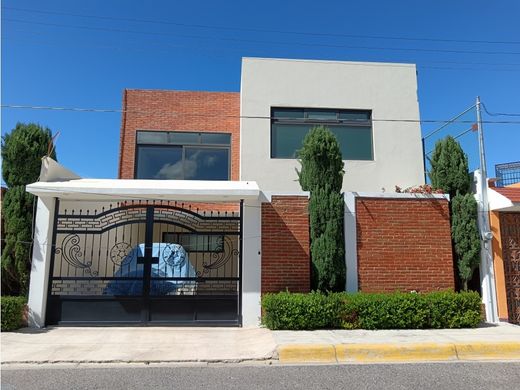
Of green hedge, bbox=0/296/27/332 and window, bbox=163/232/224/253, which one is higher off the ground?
window, bbox=163/232/224/253

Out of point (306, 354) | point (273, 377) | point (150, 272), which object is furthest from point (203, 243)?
point (273, 377)

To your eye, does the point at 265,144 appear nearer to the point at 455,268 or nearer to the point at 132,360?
the point at 455,268

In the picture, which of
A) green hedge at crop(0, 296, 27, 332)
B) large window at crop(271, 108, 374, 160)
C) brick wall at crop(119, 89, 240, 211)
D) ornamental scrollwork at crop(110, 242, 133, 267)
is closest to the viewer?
green hedge at crop(0, 296, 27, 332)

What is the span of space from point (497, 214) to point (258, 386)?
7414 millimetres

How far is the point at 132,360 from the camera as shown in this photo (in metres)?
6.66

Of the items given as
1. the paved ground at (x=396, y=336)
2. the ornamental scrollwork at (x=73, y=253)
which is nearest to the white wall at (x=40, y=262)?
the ornamental scrollwork at (x=73, y=253)

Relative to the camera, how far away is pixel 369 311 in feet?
28.5

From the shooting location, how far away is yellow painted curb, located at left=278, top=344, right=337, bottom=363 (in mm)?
6844

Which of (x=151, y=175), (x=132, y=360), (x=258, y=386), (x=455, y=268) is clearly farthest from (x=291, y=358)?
(x=151, y=175)

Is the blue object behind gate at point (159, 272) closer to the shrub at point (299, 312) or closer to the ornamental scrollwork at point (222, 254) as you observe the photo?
the ornamental scrollwork at point (222, 254)

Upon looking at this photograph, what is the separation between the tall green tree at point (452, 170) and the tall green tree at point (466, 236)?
1.27 feet

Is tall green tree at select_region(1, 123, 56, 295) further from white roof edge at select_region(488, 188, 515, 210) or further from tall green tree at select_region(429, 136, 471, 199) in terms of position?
white roof edge at select_region(488, 188, 515, 210)

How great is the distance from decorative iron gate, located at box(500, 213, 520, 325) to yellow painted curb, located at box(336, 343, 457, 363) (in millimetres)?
3826

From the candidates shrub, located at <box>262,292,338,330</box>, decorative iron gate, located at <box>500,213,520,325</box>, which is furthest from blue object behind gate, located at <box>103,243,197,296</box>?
decorative iron gate, located at <box>500,213,520,325</box>
